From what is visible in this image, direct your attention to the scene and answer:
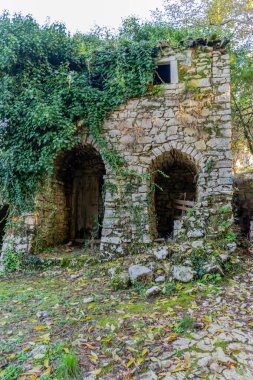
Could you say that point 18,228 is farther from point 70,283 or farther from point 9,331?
point 9,331

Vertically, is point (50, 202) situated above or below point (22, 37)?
below

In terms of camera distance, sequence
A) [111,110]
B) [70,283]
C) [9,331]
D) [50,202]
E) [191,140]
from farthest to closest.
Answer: [50,202], [111,110], [191,140], [70,283], [9,331]

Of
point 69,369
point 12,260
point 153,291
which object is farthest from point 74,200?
point 69,369

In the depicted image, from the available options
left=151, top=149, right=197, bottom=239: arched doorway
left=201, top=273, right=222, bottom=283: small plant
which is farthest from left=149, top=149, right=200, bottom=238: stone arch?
left=201, top=273, right=222, bottom=283: small plant

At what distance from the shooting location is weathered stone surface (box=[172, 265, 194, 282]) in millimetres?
3830

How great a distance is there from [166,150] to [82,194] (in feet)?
10.2

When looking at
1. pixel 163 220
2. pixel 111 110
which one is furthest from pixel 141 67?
pixel 163 220

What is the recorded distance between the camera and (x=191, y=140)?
5.43 meters

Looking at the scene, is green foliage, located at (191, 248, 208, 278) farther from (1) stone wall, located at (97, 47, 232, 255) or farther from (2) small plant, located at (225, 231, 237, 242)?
(1) stone wall, located at (97, 47, 232, 255)

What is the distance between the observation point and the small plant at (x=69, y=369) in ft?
6.74

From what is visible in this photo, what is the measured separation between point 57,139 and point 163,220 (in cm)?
364

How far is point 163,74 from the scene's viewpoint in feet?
20.0

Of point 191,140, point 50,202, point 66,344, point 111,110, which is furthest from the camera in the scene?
point 50,202

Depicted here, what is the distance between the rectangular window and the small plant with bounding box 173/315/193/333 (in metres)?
4.93
